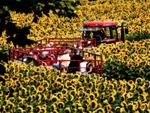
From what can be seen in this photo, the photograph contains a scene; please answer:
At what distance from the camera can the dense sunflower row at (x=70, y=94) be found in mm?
10031

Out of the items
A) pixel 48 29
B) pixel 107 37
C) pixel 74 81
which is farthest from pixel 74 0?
pixel 74 81

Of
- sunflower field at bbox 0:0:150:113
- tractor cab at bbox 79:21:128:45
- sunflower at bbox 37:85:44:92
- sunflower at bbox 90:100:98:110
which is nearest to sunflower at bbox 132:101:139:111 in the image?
sunflower field at bbox 0:0:150:113

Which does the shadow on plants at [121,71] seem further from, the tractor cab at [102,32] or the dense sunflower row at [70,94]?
the tractor cab at [102,32]

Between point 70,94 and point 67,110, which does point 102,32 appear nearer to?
point 70,94

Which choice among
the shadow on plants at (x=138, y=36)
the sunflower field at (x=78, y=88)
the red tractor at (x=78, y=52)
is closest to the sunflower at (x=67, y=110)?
the sunflower field at (x=78, y=88)

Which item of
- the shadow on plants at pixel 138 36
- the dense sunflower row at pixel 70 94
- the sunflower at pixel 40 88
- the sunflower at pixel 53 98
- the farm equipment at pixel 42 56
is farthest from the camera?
the shadow on plants at pixel 138 36

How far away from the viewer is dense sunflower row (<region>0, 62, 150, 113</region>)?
10.0 metres

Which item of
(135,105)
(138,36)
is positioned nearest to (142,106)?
(135,105)

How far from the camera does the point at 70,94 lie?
36.6ft

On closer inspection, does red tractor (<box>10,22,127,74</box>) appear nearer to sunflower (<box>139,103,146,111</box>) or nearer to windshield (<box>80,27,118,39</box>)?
windshield (<box>80,27,118,39</box>)

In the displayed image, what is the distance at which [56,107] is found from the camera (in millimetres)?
10133

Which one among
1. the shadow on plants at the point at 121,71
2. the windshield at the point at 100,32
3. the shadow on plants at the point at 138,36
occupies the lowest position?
the shadow on plants at the point at 138,36

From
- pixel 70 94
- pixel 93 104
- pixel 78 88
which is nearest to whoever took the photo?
pixel 93 104

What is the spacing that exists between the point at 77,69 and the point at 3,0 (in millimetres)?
7411
